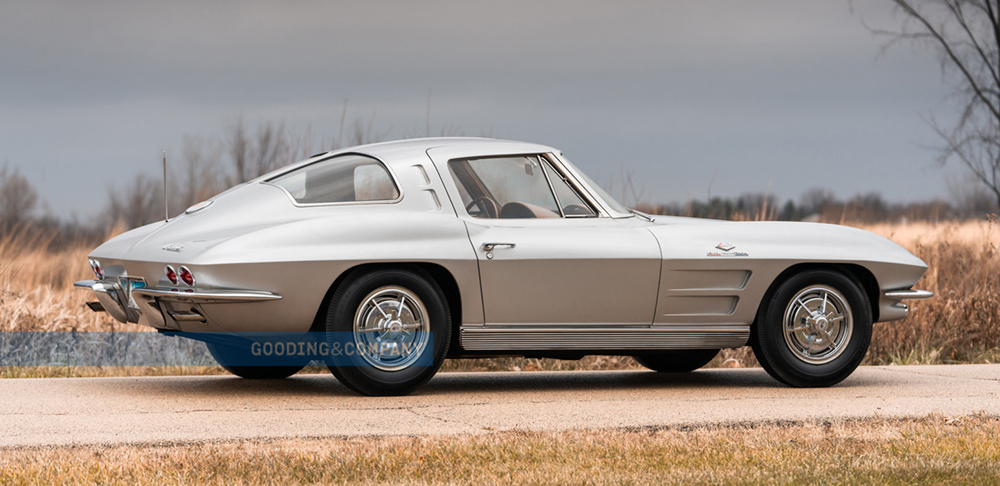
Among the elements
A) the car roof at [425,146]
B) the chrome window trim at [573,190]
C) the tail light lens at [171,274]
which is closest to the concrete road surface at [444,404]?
the tail light lens at [171,274]

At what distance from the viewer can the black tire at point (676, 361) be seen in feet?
26.7

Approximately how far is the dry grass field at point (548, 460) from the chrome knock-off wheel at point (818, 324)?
1.69m

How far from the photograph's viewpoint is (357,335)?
6195 millimetres

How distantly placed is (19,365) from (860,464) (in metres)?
6.90

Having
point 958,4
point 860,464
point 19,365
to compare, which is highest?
point 958,4

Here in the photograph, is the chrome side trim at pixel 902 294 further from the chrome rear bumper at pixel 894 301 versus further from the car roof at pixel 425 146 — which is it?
the car roof at pixel 425 146

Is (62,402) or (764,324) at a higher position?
(764,324)

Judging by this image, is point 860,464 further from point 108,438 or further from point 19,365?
point 19,365

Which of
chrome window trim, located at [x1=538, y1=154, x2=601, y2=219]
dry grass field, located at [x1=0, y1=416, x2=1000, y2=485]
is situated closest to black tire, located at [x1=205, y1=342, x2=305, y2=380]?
chrome window trim, located at [x1=538, y1=154, x2=601, y2=219]

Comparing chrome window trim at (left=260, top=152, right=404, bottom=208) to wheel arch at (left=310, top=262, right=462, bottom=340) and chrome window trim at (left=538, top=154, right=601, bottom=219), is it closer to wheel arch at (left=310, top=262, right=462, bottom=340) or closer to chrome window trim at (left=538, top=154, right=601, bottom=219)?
wheel arch at (left=310, top=262, right=462, bottom=340)

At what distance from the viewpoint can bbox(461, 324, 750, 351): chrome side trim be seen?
6.55 metres

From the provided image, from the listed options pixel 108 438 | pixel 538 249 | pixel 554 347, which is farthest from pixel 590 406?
pixel 108 438

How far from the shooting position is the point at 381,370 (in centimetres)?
640

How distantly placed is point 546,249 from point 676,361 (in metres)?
2.25
